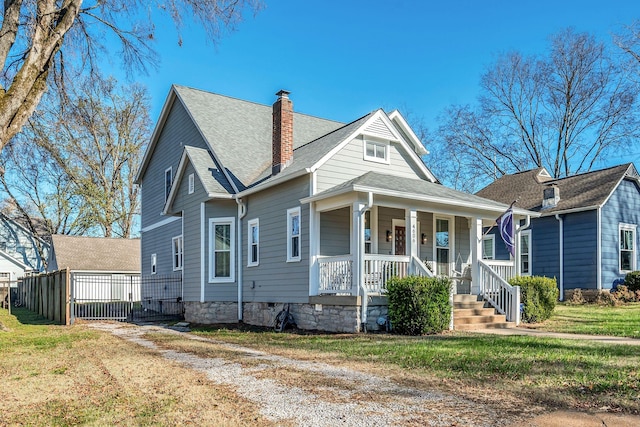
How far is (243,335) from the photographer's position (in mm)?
12703

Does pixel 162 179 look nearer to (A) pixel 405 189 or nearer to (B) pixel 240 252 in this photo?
(B) pixel 240 252

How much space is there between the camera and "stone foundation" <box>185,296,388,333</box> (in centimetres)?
1201

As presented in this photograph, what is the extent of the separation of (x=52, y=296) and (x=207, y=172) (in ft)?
23.4

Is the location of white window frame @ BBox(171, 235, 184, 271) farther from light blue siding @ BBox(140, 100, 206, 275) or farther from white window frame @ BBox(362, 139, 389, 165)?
white window frame @ BBox(362, 139, 389, 165)

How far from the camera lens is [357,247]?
12000mm

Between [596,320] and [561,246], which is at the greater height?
[561,246]

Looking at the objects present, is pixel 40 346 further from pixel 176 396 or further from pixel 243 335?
pixel 176 396

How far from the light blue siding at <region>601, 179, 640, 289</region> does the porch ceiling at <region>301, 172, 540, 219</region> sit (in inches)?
238

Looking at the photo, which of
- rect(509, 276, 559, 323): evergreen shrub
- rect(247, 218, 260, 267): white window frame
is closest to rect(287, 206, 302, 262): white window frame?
rect(247, 218, 260, 267): white window frame

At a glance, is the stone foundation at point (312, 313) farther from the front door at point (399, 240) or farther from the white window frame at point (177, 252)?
the front door at point (399, 240)

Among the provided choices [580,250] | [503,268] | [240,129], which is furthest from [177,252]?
[580,250]

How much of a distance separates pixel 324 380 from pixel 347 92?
2851 cm

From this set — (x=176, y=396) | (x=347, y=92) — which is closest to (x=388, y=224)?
(x=176, y=396)

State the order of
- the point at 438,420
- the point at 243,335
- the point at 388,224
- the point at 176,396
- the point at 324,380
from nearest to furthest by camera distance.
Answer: the point at 438,420
the point at 176,396
the point at 324,380
the point at 243,335
the point at 388,224
